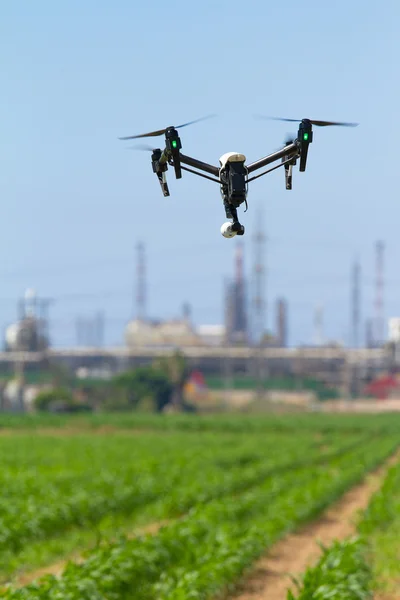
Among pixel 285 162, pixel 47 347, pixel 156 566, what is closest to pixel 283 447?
pixel 156 566

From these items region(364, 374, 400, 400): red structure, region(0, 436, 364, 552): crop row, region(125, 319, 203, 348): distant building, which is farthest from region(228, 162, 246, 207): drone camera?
region(125, 319, 203, 348): distant building

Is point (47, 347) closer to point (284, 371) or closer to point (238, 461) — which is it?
point (284, 371)

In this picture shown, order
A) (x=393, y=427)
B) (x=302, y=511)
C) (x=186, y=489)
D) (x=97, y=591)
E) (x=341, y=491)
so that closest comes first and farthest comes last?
(x=97, y=591)
(x=302, y=511)
(x=186, y=489)
(x=341, y=491)
(x=393, y=427)

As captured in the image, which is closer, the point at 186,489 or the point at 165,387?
the point at 186,489

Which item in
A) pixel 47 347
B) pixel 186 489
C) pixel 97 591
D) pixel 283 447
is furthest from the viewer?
pixel 47 347

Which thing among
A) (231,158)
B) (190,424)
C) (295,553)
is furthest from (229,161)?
(190,424)

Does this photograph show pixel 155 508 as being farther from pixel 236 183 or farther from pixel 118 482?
pixel 236 183

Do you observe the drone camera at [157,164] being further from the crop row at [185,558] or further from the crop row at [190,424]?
the crop row at [190,424]

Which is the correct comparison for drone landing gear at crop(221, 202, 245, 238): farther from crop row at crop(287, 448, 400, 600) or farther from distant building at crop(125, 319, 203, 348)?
distant building at crop(125, 319, 203, 348)
